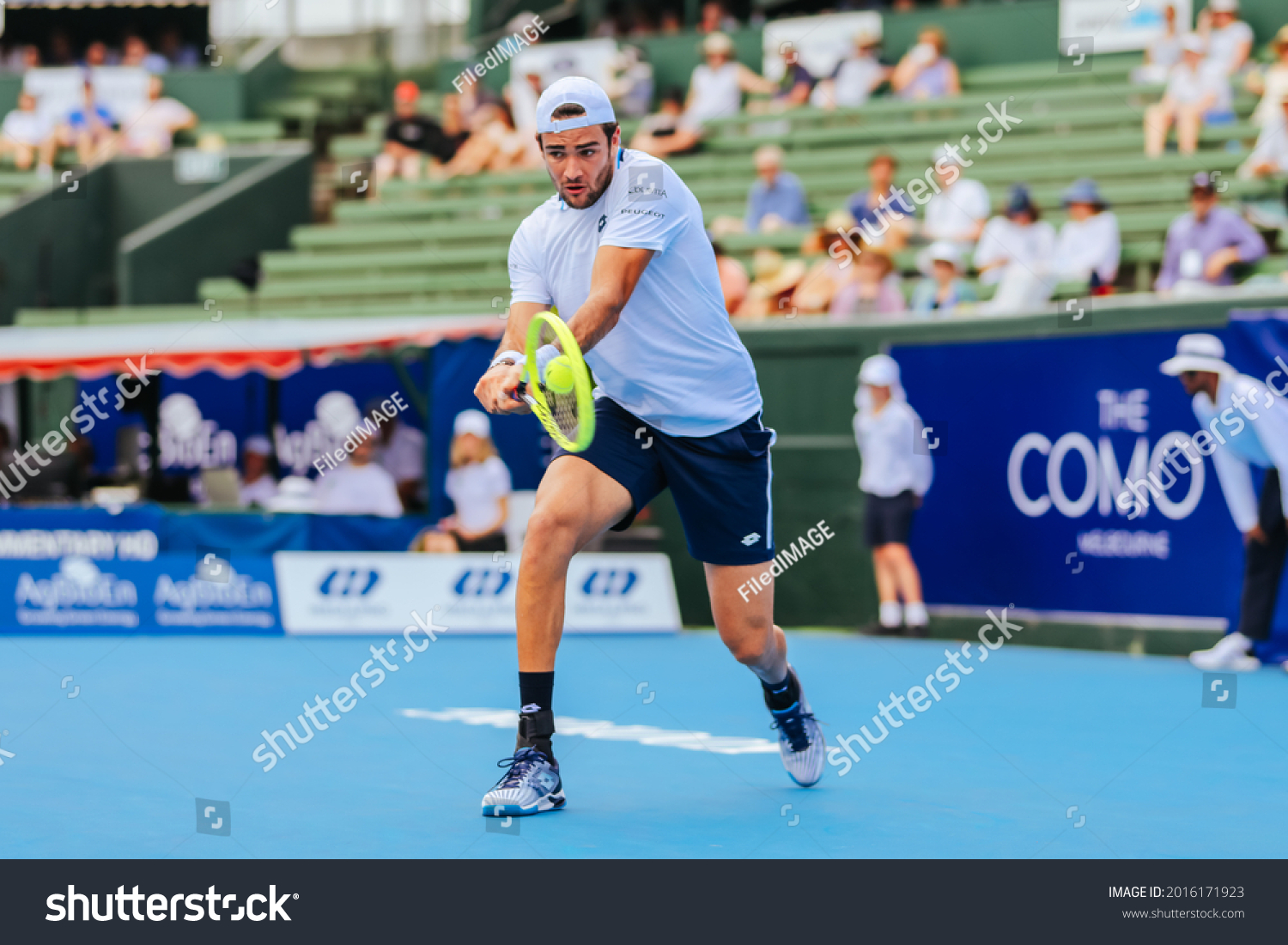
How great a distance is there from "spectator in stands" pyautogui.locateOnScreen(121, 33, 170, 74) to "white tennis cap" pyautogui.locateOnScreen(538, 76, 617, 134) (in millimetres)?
19525

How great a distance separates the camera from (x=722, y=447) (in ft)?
17.7

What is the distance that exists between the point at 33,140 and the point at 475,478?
35.2 ft

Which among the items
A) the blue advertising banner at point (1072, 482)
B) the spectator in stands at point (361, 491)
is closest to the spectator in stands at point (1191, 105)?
the blue advertising banner at point (1072, 482)

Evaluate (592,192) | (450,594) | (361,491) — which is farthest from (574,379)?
(361,491)

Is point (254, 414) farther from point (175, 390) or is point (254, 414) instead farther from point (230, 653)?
point (230, 653)

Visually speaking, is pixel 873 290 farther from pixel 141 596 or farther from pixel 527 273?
pixel 527 273

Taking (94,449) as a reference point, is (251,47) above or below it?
above

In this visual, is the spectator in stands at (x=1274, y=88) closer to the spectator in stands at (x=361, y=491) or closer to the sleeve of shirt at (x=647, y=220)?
the spectator in stands at (x=361, y=491)

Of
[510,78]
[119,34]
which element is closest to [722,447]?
[510,78]

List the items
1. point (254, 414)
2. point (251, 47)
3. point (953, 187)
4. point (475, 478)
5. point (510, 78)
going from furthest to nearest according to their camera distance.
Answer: point (251, 47) → point (510, 78) → point (254, 414) → point (953, 187) → point (475, 478)

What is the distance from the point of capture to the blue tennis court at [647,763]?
15.9ft

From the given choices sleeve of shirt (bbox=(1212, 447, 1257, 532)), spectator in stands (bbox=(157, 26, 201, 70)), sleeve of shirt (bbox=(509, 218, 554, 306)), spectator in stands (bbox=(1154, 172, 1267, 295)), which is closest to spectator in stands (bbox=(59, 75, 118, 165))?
spectator in stands (bbox=(157, 26, 201, 70))

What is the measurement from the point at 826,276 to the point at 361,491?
4361 millimetres

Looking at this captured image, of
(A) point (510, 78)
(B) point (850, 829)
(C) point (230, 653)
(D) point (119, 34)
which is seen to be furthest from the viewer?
(D) point (119, 34)
